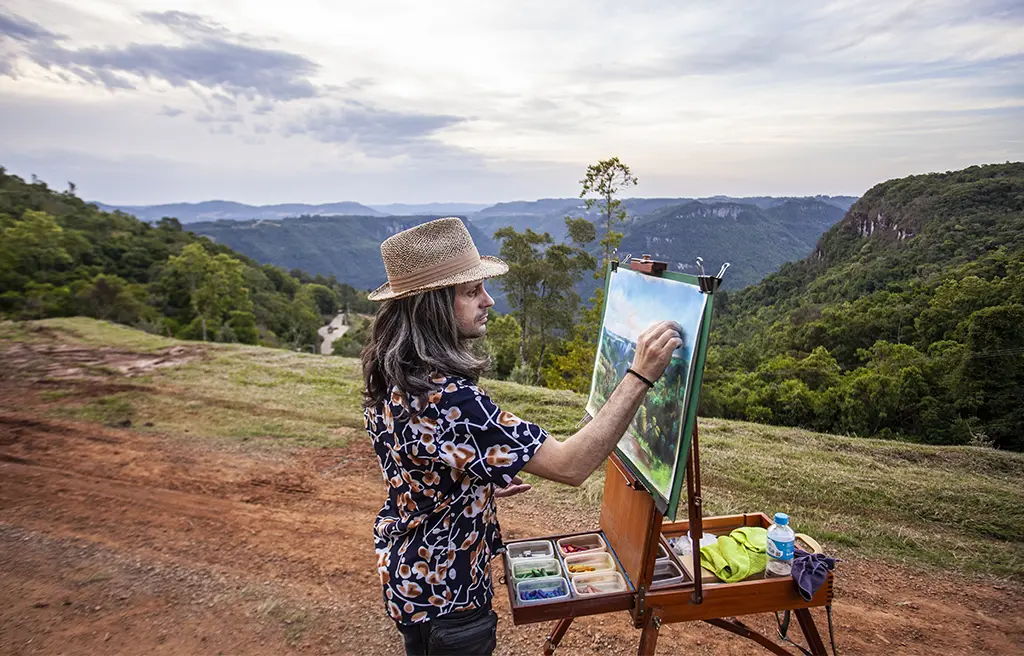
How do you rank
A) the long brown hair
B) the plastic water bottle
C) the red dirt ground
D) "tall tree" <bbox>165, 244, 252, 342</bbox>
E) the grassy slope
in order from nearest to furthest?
the long brown hair, the plastic water bottle, the red dirt ground, the grassy slope, "tall tree" <bbox>165, 244, 252, 342</bbox>

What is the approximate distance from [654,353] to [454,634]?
122 centimetres

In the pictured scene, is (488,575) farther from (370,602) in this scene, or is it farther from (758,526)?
(370,602)

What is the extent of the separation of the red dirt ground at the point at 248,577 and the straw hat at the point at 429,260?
312 centimetres

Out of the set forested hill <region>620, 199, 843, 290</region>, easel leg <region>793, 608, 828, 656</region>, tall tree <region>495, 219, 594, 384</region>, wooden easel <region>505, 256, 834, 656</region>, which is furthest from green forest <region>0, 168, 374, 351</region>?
forested hill <region>620, 199, 843, 290</region>

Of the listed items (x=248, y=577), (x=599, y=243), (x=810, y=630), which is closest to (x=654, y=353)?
(x=810, y=630)

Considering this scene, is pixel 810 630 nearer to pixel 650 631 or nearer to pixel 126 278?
pixel 650 631

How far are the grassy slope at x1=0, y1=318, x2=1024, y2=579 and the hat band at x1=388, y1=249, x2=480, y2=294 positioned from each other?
4.75 meters

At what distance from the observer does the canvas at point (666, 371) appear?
2.08 meters

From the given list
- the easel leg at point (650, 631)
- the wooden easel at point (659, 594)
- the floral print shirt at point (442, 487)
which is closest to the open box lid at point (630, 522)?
the wooden easel at point (659, 594)

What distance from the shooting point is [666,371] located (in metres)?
2.36

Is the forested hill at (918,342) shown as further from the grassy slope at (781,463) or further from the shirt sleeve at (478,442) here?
the shirt sleeve at (478,442)

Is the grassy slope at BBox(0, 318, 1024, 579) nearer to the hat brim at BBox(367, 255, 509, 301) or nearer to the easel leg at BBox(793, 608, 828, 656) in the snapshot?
the easel leg at BBox(793, 608, 828, 656)

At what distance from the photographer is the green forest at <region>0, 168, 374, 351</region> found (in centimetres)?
3219

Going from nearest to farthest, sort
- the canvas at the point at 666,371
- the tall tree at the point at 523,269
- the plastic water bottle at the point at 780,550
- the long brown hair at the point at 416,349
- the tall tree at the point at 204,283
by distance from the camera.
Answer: the long brown hair at the point at 416,349
the canvas at the point at 666,371
the plastic water bottle at the point at 780,550
the tall tree at the point at 523,269
the tall tree at the point at 204,283
